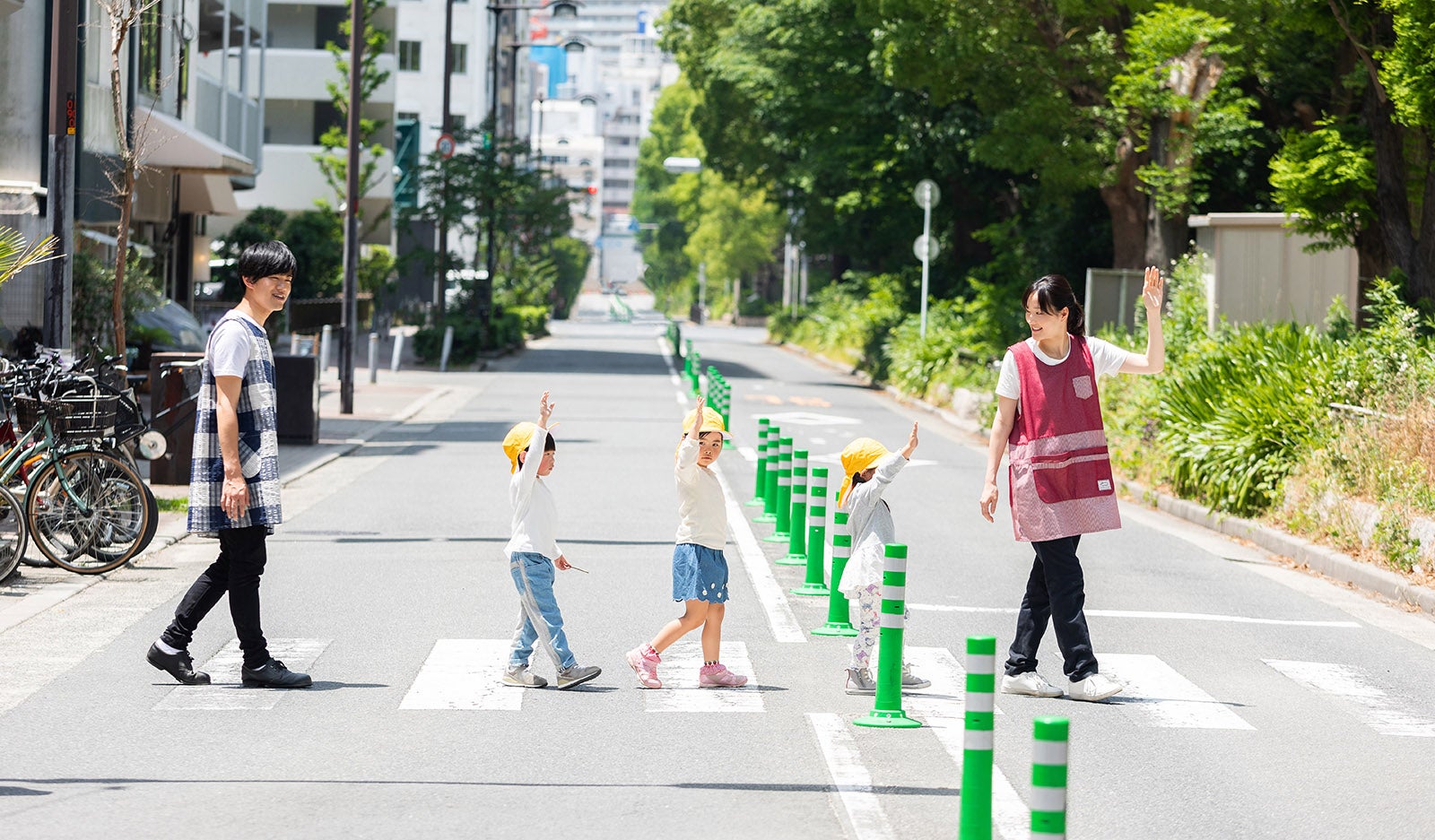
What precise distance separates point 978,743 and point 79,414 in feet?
25.0

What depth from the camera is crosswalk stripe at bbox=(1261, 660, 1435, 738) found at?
783cm

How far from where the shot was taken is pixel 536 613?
7.88 m

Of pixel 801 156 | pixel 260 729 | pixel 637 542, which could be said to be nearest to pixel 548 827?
pixel 260 729

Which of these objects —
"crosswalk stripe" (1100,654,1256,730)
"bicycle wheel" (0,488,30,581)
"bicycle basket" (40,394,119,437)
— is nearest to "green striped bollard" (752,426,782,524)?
"bicycle basket" (40,394,119,437)

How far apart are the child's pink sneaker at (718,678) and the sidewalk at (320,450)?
374 cm

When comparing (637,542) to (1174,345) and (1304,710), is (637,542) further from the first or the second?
(1174,345)

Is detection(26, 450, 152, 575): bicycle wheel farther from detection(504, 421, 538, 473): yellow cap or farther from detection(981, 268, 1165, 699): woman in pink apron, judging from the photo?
detection(981, 268, 1165, 699): woman in pink apron

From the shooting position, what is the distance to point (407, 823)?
18.8 feet

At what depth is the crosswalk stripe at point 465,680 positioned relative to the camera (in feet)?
25.2

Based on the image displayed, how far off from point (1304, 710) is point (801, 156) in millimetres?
38553

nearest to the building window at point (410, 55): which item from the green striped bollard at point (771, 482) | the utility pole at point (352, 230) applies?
the utility pole at point (352, 230)

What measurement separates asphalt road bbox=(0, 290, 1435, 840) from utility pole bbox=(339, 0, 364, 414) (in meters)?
11.7

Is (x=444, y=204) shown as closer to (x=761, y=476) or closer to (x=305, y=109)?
(x=305, y=109)

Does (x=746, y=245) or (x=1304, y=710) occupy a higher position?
(x=746, y=245)
